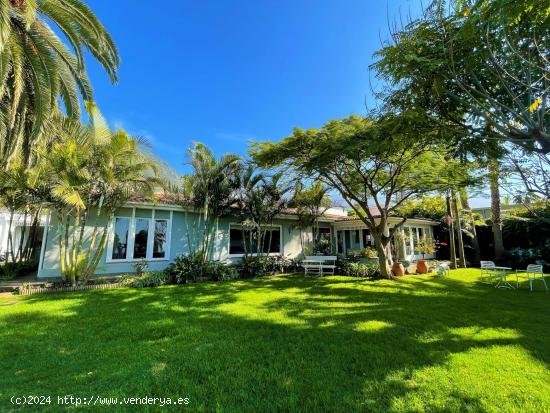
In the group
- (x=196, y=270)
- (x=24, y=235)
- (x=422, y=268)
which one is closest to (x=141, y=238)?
(x=196, y=270)

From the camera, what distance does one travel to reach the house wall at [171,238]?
1105cm

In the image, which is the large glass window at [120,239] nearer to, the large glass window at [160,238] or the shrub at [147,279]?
the large glass window at [160,238]

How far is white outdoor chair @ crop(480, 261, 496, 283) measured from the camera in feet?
42.2

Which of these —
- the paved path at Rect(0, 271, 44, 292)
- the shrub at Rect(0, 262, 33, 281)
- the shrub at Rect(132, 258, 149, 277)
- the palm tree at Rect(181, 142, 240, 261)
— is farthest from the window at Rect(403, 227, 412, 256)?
the shrub at Rect(0, 262, 33, 281)

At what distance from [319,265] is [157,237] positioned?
867cm

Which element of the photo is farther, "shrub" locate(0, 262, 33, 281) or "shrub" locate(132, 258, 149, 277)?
"shrub" locate(132, 258, 149, 277)

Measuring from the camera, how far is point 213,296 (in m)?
9.21

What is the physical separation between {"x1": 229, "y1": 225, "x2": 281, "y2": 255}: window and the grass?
23.4 feet

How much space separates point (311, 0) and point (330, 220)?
44.6ft

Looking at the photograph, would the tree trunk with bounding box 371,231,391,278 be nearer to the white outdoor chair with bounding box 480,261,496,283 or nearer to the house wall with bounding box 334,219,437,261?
the white outdoor chair with bounding box 480,261,496,283

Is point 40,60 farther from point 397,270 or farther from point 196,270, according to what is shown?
point 397,270

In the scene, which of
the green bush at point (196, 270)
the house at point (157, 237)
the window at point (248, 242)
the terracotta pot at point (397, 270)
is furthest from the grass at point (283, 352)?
the window at point (248, 242)

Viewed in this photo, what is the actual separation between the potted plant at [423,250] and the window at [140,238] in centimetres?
1456

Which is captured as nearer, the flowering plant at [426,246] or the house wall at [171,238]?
the house wall at [171,238]
